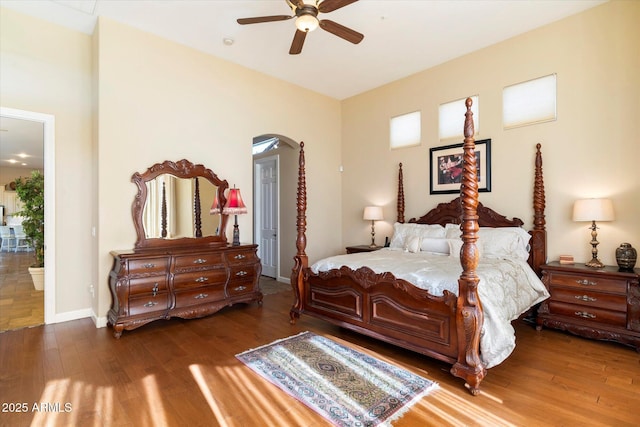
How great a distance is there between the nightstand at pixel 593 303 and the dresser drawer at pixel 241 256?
11.4 ft

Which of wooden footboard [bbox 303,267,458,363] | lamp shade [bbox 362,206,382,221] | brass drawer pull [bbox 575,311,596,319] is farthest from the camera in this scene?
lamp shade [bbox 362,206,382,221]

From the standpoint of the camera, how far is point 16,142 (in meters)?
5.88

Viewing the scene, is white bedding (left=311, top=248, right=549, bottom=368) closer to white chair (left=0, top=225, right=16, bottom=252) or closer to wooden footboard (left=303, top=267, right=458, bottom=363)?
wooden footboard (left=303, top=267, right=458, bottom=363)

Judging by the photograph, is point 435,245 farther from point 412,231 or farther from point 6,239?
point 6,239

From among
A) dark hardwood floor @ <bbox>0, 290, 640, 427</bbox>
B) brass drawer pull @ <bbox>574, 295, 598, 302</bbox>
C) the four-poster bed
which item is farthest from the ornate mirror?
brass drawer pull @ <bbox>574, 295, 598, 302</bbox>

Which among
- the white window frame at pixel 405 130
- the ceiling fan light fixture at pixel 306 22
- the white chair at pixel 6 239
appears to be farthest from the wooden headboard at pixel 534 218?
the white chair at pixel 6 239

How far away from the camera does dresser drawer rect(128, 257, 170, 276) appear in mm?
3477

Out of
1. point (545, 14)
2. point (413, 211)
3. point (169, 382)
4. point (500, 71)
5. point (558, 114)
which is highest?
point (545, 14)

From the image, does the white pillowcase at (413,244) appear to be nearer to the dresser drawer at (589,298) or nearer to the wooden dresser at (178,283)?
the dresser drawer at (589,298)

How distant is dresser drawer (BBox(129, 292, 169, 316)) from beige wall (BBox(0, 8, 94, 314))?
1.03 meters

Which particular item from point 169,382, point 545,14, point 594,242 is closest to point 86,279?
point 169,382

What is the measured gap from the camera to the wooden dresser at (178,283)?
344cm

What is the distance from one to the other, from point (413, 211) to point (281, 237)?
2.52 m

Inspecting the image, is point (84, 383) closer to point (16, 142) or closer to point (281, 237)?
point (281, 237)
